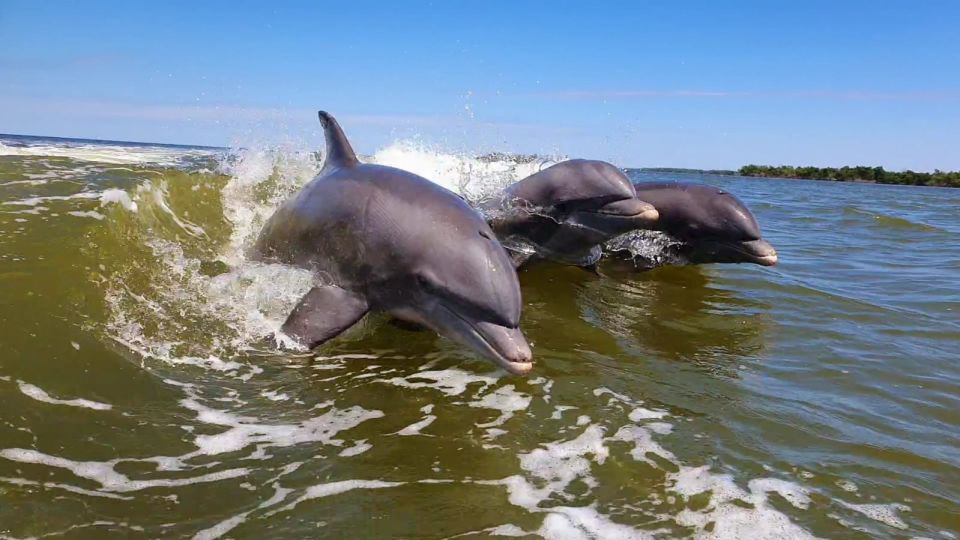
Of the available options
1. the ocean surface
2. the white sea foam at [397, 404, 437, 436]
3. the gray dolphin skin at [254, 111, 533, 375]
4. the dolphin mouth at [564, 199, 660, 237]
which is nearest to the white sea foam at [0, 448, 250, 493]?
the ocean surface

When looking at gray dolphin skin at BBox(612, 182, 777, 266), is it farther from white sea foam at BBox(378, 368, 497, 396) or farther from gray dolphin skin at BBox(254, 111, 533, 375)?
white sea foam at BBox(378, 368, 497, 396)

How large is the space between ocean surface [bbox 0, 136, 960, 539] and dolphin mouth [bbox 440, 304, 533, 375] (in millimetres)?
268

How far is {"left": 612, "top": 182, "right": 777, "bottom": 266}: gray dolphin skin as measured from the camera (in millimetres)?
9547

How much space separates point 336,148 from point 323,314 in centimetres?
228

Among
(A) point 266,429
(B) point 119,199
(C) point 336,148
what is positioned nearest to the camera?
(A) point 266,429

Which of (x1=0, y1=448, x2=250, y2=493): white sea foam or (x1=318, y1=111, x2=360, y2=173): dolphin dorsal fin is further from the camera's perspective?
(x1=318, y1=111, x2=360, y2=173): dolphin dorsal fin

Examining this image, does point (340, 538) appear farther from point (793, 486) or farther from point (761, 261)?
point (761, 261)

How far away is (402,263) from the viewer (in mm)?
5848

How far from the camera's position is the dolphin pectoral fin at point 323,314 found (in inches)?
229

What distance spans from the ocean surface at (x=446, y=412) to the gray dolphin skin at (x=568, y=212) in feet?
2.13

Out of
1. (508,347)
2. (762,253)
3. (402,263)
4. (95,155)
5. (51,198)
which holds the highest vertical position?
(95,155)

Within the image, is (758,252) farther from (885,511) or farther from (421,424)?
(421,424)

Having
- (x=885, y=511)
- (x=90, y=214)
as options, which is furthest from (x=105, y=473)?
(x=90, y=214)

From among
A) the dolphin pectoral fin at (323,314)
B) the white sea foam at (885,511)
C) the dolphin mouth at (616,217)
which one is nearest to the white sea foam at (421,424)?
the dolphin pectoral fin at (323,314)
